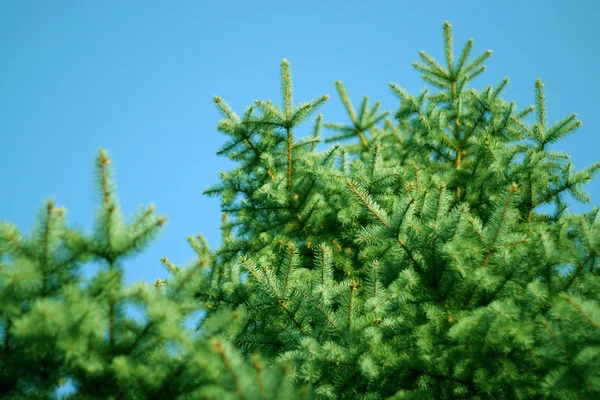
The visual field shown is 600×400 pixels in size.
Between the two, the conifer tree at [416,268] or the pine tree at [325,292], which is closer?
the pine tree at [325,292]

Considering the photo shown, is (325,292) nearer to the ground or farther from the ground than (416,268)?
farther from the ground

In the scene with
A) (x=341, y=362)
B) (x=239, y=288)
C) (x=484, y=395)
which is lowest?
(x=484, y=395)

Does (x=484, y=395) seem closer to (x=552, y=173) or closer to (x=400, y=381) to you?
(x=400, y=381)

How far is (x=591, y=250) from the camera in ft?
8.85

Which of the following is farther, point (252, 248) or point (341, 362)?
point (252, 248)

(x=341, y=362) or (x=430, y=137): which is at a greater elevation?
(x=430, y=137)

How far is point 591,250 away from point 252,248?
113 inches

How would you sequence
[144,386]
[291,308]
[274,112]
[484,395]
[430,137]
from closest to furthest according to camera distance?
1. [144,386]
2. [484,395]
3. [291,308]
4. [274,112]
5. [430,137]

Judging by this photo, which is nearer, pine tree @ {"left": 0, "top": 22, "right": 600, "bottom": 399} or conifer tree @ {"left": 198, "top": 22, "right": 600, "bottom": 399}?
pine tree @ {"left": 0, "top": 22, "right": 600, "bottom": 399}

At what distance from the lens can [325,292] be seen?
2936mm

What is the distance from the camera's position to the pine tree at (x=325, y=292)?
2080mm

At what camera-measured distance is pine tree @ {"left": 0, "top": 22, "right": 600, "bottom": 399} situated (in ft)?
6.82

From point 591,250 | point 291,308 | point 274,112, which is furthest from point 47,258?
point 591,250

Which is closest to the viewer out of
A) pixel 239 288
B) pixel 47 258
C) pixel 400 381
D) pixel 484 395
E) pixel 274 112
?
pixel 47 258
